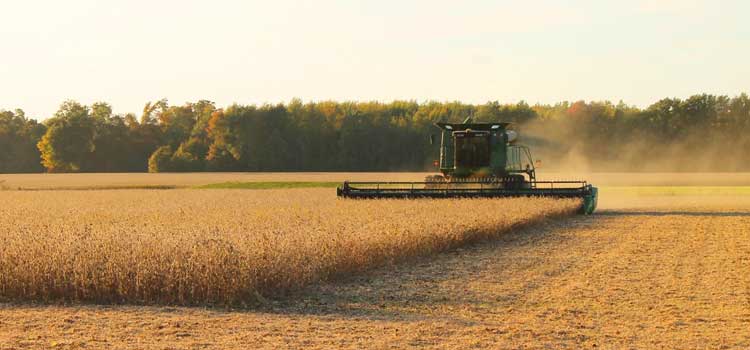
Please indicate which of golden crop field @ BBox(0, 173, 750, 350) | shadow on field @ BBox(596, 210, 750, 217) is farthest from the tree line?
golden crop field @ BBox(0, 173, 750, 350)

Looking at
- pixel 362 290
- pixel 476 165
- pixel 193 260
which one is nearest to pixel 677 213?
pixel 476 165

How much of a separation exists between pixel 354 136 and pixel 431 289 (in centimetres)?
6541

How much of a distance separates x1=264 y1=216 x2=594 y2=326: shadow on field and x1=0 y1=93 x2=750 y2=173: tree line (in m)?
41.2

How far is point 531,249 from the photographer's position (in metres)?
15.8

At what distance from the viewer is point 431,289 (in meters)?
11.5

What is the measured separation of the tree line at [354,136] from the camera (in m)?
69.5

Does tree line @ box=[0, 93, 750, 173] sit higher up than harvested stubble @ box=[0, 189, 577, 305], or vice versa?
tree line @ box=[0, 93, 750, 173]

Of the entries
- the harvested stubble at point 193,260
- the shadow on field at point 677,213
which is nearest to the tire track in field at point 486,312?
the harvested stubble at point 193,260

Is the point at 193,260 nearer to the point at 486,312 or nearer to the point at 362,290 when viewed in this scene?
the point at 362,290

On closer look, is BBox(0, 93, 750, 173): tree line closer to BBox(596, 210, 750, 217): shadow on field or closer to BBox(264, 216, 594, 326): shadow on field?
BBox(596, 210, 750, 217): shadow on field

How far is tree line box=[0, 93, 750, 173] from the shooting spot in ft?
228

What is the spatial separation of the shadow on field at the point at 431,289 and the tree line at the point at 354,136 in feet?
135

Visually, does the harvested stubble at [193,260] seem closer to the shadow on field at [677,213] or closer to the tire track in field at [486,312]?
the tire track in field at [486,312]

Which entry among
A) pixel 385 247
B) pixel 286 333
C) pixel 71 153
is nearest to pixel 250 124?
pixel 71 153
